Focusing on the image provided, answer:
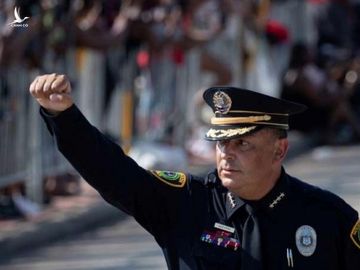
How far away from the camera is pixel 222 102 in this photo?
3.96 meters

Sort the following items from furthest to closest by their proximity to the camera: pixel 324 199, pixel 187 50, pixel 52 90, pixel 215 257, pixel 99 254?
pixel 187 50, pixel 99 254, pixel 324 199, pixel 215 257, pixel 52 90

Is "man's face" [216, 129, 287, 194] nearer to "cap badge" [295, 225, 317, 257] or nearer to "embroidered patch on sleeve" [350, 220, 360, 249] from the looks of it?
"cap badge" [295, 225, 317, 257]

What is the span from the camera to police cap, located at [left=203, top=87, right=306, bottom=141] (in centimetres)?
389

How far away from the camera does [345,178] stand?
13.0m

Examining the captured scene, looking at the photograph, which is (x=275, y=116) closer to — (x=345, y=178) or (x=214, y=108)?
(x=214, y=108)

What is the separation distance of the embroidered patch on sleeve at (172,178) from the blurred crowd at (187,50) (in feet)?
8.92

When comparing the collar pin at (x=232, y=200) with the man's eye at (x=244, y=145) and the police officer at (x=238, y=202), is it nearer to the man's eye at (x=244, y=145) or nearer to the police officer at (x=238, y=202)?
the police officer at (x=238, y=202)

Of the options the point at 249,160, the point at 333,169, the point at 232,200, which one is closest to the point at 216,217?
the point at 232,200

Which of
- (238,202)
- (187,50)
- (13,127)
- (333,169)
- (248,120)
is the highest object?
(248,120)

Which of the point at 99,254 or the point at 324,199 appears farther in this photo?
the point at 99,254

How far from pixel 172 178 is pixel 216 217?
198 millimetres

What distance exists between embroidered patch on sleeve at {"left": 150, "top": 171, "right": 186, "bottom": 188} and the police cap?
0.51ft

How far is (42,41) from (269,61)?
6.83 m

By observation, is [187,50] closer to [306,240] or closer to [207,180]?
[207,180]
